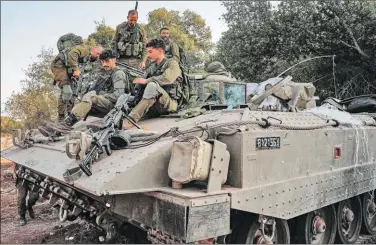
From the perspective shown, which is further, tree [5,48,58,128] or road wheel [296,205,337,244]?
tree [5,48,58,128]

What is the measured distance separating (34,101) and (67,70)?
800 cm

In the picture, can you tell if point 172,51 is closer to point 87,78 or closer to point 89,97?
point 89,97

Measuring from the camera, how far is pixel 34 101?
15500 millimetres

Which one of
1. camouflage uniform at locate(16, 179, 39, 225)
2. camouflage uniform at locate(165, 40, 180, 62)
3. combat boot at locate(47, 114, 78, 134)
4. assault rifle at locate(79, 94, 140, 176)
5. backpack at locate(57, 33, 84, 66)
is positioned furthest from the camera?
backpack at locate(57, 33, 84, 66)

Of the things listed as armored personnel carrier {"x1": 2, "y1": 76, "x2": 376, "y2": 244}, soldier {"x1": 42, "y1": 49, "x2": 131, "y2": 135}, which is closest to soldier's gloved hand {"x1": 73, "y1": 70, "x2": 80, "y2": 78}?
soldier {"x1": 42, "y1": 49, "x2": 131, "y2": 135}

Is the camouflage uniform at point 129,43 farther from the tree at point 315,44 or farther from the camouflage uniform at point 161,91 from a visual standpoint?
the tree at point 315,44

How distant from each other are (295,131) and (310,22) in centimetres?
978

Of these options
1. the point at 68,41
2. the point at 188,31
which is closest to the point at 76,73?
the point at 68,41

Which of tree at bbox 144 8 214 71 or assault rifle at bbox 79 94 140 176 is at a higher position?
tree at bbox 144 8 214 71

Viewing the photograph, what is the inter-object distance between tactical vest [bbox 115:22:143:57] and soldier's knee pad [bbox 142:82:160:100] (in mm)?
2694

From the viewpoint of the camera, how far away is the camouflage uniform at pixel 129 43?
7.93 meters

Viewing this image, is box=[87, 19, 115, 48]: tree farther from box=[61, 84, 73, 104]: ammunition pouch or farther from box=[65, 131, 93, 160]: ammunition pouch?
box=[65, 131, 93, 160]: ammunition pouch

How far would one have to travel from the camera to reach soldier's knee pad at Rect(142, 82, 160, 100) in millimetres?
5383

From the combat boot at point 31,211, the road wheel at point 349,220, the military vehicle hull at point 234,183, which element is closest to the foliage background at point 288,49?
the combat boot at point 31,211
